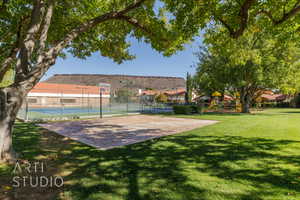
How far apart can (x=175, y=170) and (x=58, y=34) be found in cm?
767

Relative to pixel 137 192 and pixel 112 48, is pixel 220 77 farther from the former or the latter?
pixel 137 192

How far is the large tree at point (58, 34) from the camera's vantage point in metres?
3.82

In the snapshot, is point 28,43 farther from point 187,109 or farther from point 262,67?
point 262,67

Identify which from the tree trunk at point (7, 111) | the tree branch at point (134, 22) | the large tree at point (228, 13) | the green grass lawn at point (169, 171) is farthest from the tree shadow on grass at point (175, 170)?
the tree branch at point (134, 22)

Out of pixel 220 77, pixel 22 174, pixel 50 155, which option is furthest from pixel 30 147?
pixel 220 77

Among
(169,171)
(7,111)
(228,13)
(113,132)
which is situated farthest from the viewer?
(113,132)

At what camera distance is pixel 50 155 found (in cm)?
441

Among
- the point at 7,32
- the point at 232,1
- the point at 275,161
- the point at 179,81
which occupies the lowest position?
the point at 275,161

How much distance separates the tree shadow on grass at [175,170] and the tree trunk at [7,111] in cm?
63

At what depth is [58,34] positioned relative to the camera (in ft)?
23.8

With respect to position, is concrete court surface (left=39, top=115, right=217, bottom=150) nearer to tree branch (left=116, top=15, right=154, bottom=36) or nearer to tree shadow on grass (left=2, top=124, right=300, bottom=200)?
tree shadow on grass (left=2, top=124, right=300, bottom=200)

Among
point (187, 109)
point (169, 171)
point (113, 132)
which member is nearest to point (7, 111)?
point (169, 171)

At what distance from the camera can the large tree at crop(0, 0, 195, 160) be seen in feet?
12.5

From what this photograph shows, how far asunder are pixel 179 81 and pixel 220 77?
7601 cm
